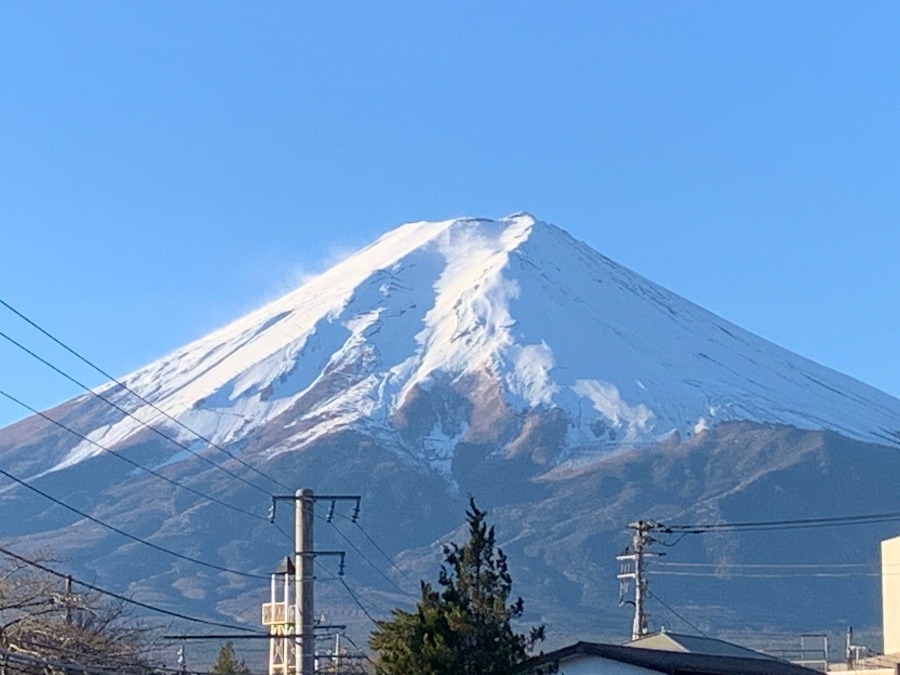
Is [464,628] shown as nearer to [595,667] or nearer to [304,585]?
[304,585]

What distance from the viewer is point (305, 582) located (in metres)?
35.9

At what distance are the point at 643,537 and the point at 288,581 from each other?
12275 mm

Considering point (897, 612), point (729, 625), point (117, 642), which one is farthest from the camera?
point (729, 625)

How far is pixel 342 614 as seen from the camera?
178 m

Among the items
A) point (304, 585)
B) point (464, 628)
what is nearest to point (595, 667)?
point (304, 585)

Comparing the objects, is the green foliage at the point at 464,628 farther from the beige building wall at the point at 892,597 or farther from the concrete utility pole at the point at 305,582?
the beige building wall at the point at 892,597

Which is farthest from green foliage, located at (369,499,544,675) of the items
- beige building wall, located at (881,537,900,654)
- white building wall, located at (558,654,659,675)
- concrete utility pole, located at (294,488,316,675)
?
beige building wall, located at (881,537,900,654)

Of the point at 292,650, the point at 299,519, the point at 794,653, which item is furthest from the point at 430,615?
the point at 794,653

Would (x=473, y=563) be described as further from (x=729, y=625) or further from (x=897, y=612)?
(x=729, y=625)

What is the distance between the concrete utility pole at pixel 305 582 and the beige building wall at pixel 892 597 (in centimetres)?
4458

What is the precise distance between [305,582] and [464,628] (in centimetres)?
559

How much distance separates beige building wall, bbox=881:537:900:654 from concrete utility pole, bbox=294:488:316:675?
44584 mm

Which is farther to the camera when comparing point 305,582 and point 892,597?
point 892,597

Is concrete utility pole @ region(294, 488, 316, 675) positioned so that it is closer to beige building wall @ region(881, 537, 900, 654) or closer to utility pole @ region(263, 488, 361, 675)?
utility pole @ region(263, 488, 361, 675)
